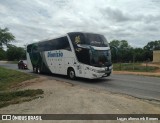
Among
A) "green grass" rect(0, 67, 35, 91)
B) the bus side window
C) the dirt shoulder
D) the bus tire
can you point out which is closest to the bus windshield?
the bus side window

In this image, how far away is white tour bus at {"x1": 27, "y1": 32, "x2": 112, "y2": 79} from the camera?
16.7m

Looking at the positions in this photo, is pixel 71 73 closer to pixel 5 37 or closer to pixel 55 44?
pixel 55 44

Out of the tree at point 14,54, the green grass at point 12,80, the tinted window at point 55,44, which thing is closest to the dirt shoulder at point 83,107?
the tinted window at point 55,44

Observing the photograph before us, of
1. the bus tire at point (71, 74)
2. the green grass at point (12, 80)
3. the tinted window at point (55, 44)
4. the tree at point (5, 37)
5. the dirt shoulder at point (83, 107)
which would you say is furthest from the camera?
the tree at point (5, 37)

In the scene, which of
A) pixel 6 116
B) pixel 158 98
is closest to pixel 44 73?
pixel 158 98

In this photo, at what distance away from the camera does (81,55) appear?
56.2 feet

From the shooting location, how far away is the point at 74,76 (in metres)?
18.6

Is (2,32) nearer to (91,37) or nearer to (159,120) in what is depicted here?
(91,37)

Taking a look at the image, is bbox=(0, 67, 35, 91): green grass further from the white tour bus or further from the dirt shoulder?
the dirt shoulder

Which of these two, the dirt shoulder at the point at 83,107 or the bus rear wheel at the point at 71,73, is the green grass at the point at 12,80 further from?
the dirt shoulder at the point at 83,107

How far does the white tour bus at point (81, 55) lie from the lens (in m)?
16.7

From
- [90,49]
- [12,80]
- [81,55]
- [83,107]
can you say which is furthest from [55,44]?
[83,107]

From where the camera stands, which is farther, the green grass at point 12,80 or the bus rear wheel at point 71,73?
the green grass at point 12,80

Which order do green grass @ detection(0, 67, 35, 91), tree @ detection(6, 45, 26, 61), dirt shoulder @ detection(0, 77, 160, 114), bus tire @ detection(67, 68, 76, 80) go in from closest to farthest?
dirt shoulder @ detection(0, 77, 160, 114)
bus tire @ detection(67, 68, 76, 80)
green grass @ detection(0, 67, 35, 91)
tree @ detection(6, 45, 26, 61)
